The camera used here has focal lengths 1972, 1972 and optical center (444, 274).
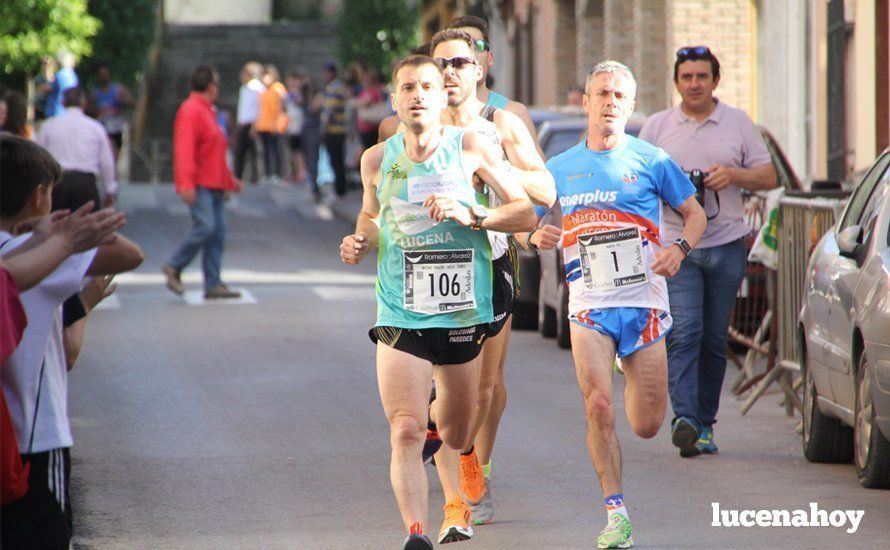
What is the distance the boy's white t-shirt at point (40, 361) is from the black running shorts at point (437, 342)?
1990 millimetres

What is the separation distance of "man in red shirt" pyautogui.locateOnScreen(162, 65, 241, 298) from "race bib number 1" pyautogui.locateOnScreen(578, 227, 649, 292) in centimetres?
1017

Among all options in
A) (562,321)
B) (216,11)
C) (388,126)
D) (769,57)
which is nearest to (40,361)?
(388,126)

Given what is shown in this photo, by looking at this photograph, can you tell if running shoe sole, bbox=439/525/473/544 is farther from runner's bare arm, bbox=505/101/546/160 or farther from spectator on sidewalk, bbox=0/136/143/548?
spectator on sidewalk, bbox=0/136/143/548

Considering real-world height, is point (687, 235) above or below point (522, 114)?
below

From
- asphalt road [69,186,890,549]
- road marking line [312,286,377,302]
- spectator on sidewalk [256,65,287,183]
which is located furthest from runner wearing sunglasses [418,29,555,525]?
spectator on sidewalk [256,65,287,183]

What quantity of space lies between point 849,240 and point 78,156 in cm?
1021

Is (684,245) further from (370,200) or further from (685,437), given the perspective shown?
(685,437)

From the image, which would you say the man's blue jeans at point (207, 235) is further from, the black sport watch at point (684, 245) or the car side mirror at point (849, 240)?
the black sport watch at point (684, 245)

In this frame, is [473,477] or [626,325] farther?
[473,477]

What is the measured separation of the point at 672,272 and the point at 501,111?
967 millimetres

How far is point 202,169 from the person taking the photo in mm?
18109

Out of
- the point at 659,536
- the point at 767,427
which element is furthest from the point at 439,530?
the point at 767,427

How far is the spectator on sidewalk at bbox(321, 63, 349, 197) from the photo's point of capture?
31422 millimetres

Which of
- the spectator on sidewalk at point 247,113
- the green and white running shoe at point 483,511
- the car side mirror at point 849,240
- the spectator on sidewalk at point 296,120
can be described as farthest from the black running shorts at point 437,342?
the spectator on sidewalk at point 247,113
